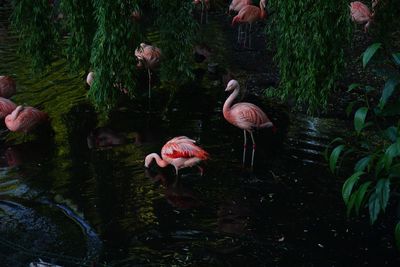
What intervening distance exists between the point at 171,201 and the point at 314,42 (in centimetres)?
187

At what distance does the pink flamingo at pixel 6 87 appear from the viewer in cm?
814

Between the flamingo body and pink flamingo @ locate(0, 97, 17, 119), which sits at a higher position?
the flamingo body

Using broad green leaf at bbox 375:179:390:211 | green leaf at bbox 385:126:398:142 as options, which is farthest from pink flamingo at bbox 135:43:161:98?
broad green leaf at bbox 375:179:390:211

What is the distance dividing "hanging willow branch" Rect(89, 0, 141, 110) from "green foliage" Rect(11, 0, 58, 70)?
107 cm

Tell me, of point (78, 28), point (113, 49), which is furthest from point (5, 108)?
point (113, 49)

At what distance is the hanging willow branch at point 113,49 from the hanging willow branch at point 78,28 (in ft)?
1.88

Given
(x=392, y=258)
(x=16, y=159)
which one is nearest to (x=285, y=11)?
A: (x=392, y=258)

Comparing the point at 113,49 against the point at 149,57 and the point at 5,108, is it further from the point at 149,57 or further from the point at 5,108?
the point at 149,57

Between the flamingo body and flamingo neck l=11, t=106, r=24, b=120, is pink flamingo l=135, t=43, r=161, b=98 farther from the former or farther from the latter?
the flamingo body

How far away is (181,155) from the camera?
5.80 m

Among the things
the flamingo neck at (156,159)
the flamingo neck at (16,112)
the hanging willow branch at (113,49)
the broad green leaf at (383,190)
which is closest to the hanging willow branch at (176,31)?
the hanging willow branch at (113,49)

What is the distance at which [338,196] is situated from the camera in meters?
5.36

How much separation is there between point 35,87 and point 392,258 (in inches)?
241

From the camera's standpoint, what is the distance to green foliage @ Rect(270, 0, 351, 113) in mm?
5145
